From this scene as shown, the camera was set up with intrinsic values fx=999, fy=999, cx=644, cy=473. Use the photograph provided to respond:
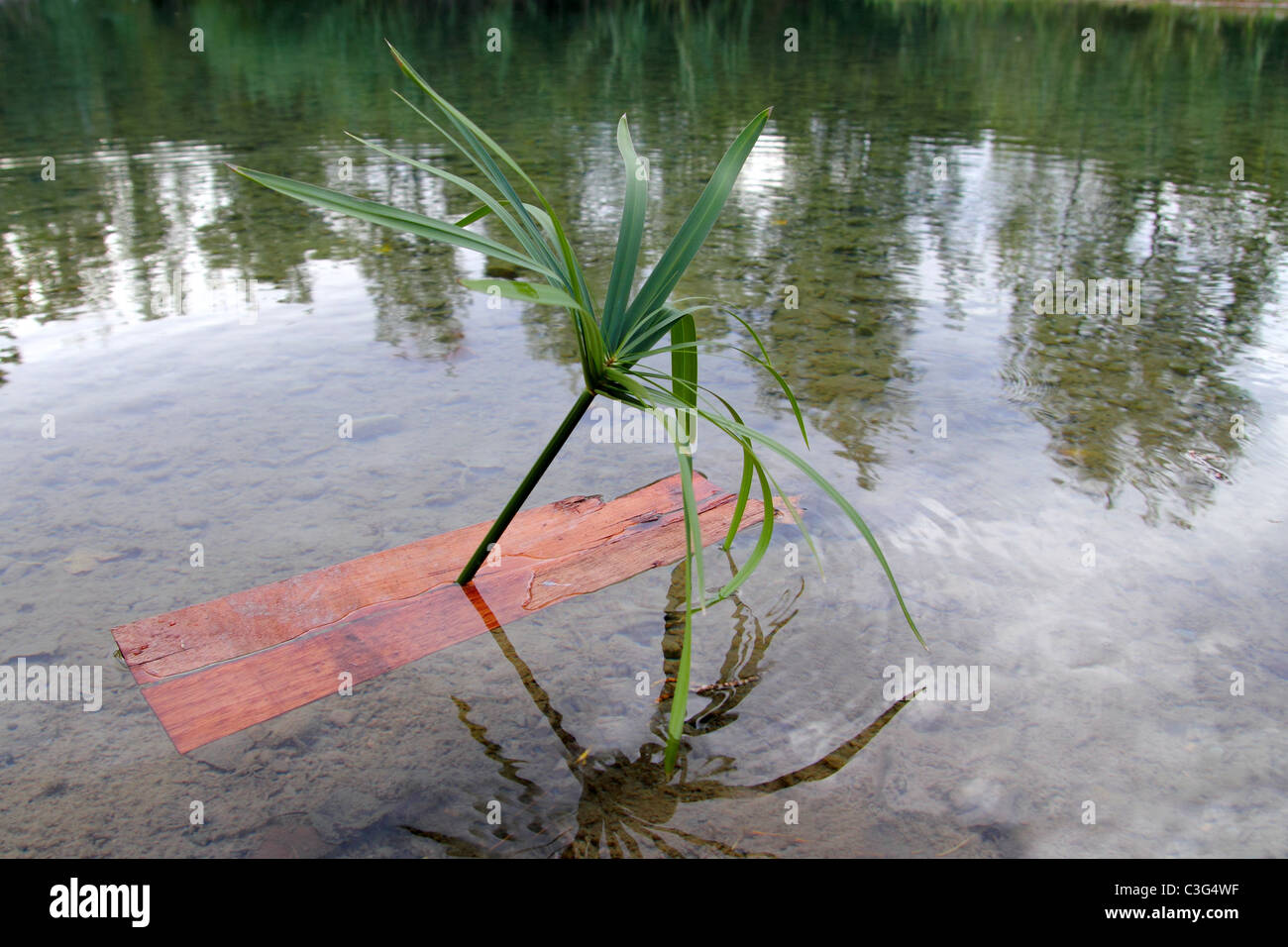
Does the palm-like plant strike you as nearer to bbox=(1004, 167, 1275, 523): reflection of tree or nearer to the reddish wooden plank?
the reddish wooden plank

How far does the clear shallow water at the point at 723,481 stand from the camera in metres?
2.01

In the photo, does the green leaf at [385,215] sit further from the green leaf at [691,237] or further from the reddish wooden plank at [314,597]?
the reddish wooden plank at [314,597]

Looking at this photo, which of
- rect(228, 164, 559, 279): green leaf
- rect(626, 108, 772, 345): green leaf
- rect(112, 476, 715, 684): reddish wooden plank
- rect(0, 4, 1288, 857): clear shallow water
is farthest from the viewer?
rect(112, 476, 715, 684): reddish wooden plank

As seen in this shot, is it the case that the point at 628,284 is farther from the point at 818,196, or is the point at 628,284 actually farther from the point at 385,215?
the point at 818,196

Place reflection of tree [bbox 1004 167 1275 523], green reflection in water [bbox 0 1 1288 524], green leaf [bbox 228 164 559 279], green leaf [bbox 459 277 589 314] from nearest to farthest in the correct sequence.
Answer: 1. green leaf [bbox 459 277 589 314]
2. green leaf [bbox 228 164 559 279]
3. reflection of tree [bbox 1004 167 1275 523]
4. green reflection in water [bbox 0 1 1288 524]

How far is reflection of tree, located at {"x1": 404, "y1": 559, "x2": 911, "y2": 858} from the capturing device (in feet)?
6.21

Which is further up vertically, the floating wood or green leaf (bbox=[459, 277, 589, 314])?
green leaf (bbox=[459, 277, 589, 314])

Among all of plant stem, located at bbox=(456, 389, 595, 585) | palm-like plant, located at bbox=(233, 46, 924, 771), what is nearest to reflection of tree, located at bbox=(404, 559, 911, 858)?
palm-like plant, located at bbox=(233, 46, 924, 771)

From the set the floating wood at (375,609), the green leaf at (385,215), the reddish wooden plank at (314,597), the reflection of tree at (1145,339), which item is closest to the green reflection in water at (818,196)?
the reflection of tree at (1145,339)

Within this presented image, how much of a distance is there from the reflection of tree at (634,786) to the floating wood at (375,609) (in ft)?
0.68

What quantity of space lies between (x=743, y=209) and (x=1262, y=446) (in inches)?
144

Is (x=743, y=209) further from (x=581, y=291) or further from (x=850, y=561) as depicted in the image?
(x=581, y=291)

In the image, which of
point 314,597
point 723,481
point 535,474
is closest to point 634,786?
point 535,474

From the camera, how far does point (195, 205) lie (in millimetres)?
6336
